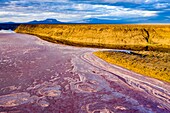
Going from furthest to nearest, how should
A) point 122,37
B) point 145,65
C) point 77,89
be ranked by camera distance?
point 122,37 < point 145,65 < point 77,89

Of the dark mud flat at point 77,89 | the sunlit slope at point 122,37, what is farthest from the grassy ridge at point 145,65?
the sunlit slope at point 122,37

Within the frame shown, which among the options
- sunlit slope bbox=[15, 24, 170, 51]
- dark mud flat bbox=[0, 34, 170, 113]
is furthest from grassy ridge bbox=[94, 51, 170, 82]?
sunlit slope bbox=[15, 24, 170, 51]

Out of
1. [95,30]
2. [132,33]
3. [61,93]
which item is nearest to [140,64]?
[61,93]

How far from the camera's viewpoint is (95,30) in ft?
161

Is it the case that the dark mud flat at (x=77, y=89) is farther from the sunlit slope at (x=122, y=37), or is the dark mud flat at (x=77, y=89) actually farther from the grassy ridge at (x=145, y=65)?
the sunlit slope at (x=122, y=37)

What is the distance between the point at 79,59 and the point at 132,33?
81.3 feet

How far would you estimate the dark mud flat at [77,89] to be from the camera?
35.8ft

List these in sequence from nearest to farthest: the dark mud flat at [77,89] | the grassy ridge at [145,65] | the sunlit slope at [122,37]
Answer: the dark mud flat at [77,89]
the grassy ridge at [145,65]
the sunlit slope at [122,37]

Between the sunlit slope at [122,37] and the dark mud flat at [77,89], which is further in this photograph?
the sunlit slope at [122,37]

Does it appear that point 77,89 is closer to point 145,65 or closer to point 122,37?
point 145,65

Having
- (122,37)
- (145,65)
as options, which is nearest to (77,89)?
(145,65)

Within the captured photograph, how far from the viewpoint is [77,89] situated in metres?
13.4

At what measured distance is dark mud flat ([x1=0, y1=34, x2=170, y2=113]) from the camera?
35.8 feet

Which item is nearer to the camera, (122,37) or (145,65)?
(145,65)
